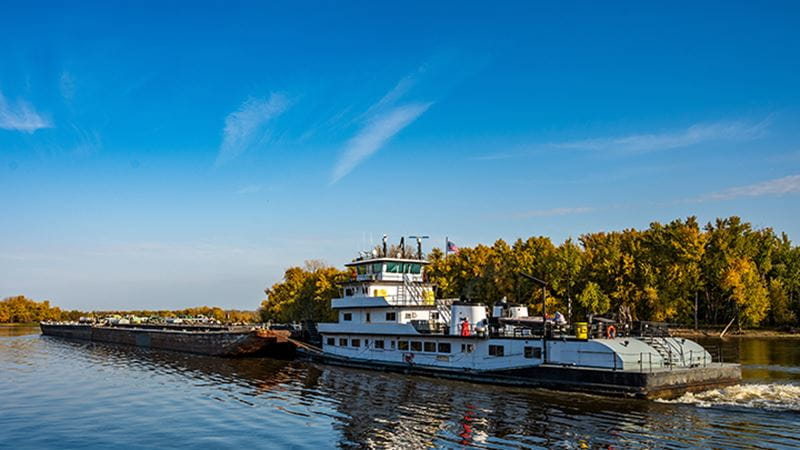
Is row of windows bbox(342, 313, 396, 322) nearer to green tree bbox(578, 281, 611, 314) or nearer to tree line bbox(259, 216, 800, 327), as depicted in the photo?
tree line bbox(259, 216, 800, 327)

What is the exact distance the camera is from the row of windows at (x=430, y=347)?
3466 cm

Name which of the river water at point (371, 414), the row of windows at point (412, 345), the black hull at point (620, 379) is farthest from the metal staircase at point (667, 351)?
the row of windows at point (412, 345)

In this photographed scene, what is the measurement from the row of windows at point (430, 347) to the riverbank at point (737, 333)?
51265 mm

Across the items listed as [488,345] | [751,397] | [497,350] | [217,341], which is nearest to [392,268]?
[488,345]

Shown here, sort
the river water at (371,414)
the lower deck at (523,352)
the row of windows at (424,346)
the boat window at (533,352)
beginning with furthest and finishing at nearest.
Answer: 1. the row of windows at (424,346)
2. the boat window at (533,352)
3. the lower deck at (523,352)
4. the river water at (371,414)

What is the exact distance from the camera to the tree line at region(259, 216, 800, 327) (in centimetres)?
7844

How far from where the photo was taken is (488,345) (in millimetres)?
37031

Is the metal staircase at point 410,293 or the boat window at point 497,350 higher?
the metal staircase at point 410,293

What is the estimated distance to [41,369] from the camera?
5028 cm

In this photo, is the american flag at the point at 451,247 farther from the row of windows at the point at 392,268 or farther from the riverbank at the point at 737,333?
the riverbank at the point at 737,333

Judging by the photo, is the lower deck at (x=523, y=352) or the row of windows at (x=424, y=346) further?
the row of windows at (x=424, y=346)

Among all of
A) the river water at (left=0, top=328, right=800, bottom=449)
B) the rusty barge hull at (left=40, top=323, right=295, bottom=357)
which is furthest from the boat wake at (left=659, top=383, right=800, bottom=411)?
the rusty barge hull at (left=40, top=323, right=295, bottom=357)

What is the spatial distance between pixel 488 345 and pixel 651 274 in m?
49.5

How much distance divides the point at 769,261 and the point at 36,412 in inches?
3723
